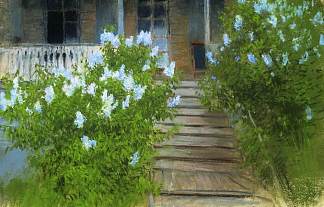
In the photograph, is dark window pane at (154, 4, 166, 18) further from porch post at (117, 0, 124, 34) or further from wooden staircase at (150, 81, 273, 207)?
wooden staircase at (150, 81, 273, 207)

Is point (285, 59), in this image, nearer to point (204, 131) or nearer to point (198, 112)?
point (204, 131)

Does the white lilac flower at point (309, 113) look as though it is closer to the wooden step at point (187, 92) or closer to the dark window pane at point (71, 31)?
the wooden step at point (187, 92)

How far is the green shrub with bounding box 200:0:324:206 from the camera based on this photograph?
24.0 ft

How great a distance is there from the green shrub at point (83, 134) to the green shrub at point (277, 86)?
1753 millimetres

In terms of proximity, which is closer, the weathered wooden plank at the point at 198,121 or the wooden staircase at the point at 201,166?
the wooden staircase at the point at 201,166

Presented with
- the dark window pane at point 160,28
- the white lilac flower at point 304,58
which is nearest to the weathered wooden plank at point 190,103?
the white lilac flower at point 304,58

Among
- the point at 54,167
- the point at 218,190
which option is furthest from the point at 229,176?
the point at 54,167

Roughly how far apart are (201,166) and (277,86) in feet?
5.15

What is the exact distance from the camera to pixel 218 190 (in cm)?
723

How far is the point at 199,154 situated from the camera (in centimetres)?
885

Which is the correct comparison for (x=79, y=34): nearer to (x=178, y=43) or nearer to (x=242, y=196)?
(x=178, y=43)

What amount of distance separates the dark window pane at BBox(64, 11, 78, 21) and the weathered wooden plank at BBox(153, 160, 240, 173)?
9.01 meters

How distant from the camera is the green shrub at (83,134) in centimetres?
638

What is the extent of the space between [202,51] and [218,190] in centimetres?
920
